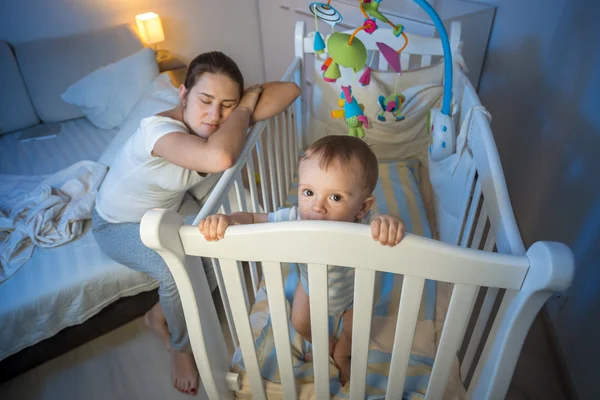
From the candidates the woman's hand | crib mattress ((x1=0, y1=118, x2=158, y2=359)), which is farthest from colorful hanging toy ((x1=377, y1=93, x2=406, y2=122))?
crib mattress ((x1=0, y1=118, x2=158, y2=359))

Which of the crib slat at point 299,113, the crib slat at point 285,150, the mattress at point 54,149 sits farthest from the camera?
the mattress at point 54,149

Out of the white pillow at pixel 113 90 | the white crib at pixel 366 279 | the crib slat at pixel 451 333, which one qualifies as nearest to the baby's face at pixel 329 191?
the white crib at pixel 366 279

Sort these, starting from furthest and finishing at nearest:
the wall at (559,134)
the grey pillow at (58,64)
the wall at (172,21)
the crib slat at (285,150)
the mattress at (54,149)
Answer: the wall at (172,21) → the grey pillow at (58,64) → the mattress at (54,149) → the crib slat at (285,150) → the wall at (559,134)

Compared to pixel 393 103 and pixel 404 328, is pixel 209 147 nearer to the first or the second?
pixel 404 328

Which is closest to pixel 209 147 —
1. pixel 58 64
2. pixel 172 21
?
pixel 58 64

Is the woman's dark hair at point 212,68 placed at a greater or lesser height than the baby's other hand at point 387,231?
greater

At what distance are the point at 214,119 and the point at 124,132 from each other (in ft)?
3.29

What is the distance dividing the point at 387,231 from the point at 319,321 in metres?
0.23

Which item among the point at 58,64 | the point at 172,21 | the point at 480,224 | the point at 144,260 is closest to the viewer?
the point at 480,224

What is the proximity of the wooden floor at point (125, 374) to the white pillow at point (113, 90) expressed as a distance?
3.99ft

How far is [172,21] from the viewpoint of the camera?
9.30 feet

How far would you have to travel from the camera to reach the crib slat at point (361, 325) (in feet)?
2.21

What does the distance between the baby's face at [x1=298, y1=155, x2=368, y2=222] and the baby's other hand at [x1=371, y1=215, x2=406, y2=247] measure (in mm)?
263

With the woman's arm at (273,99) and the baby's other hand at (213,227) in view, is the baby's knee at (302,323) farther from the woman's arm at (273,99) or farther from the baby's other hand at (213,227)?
the woman's arm at (273,99)
